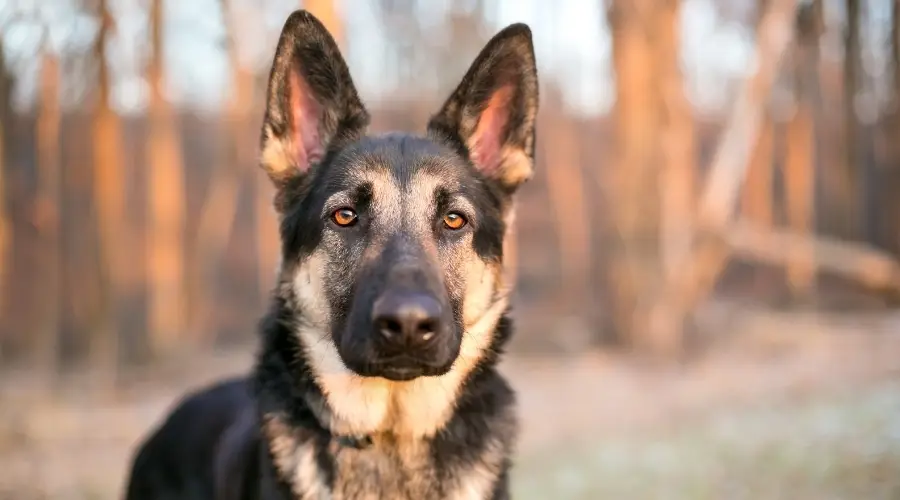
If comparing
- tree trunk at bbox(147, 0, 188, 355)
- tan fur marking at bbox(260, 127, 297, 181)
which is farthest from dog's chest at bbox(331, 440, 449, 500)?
tree trunk at bbox(147, 0, 188, 355)

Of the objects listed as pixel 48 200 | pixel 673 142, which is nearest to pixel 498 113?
pixel 673 142

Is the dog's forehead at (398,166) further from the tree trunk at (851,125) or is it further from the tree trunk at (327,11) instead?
the tree trunk at (851,125)

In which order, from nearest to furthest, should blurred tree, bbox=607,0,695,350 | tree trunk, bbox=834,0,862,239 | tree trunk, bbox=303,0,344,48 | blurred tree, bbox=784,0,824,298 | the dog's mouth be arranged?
1. the dog's mouth
2. tree trunk, bbox=303,0,344,48
3. blurred tree, bbox=607,0,695,350
4. tree trunk, bbox=834,0,862,239
5. blurred tree, bbox=784,0,824,298

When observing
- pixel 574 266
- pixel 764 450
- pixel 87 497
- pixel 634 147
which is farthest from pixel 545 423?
pixel 574 266

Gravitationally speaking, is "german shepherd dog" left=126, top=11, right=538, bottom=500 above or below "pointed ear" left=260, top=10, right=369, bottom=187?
below

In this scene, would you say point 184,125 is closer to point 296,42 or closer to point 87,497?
point 87,497

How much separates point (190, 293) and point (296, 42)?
13.9m

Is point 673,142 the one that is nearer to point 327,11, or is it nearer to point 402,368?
point 327,11

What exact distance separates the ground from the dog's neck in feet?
12.1

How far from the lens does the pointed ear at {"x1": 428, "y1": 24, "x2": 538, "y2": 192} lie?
369 centimetres

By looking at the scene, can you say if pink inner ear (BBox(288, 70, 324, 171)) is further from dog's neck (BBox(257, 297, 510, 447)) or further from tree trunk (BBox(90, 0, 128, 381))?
tree trunk (BBox(90, 0, 128, 381))

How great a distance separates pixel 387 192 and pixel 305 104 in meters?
0.76

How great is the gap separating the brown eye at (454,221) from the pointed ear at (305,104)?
0.73 meters

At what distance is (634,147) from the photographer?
47.1ft
